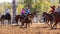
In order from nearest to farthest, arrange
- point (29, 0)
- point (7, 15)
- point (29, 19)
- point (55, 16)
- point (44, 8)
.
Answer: point (55, 16), point (29, 19), point (7, 15), point (29, 0), point (44, 8)

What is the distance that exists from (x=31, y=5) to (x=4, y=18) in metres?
23.7

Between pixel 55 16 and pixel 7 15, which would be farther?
pixel 7 15

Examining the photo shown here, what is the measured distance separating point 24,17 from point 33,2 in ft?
116

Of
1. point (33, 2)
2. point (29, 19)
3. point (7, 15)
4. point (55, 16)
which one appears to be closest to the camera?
point (55, 16)

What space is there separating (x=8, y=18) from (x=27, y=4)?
2397cm

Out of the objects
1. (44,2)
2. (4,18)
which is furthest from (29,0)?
(4,18)

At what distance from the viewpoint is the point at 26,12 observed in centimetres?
2314

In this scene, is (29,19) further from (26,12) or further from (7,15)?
(7,15)

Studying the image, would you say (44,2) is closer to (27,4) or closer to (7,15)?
(27,4)

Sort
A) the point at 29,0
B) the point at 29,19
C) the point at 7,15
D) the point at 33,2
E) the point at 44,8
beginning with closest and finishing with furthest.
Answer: the point at 29,19 → the point at 7,15 → the point at 29,0 → the point at 33,2 → the point at 44,8

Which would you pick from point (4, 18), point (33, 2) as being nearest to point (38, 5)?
point (33, 2)

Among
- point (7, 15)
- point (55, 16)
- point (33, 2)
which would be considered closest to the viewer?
point (55, 16)

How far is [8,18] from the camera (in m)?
32.9

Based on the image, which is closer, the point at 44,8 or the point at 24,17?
the point at 24,17
